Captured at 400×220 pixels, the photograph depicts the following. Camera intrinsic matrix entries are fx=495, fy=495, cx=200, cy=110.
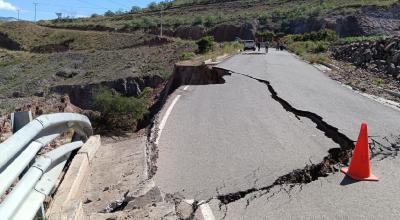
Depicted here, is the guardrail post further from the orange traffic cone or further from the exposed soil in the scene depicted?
the exposed soil

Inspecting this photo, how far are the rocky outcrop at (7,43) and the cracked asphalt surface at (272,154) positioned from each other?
97034 millimetres

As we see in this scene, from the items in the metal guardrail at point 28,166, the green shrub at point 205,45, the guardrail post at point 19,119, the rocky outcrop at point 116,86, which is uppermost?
the green shrub at point 205,45

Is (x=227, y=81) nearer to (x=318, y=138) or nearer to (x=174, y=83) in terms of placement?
(x=174, y=83)

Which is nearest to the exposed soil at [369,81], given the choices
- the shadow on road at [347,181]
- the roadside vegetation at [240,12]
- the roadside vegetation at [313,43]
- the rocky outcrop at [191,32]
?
the shadow on road at [347,181]

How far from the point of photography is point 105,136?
11695 millimetres

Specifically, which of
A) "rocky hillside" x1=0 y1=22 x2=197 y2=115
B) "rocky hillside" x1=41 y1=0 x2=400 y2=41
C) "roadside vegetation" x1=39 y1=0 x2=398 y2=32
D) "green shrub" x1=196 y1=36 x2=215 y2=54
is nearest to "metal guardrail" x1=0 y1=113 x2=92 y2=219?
"rocky hillside" x1=0 y1=22 x2=197 y2=115

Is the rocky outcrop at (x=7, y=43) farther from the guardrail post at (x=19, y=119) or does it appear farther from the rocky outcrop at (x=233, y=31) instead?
the guardrail post at (x=19, y=119)

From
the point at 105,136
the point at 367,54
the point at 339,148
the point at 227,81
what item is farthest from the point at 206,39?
the point at 339,148

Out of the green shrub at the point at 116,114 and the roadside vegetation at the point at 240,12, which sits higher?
the roadside vegetation at the point at 240,12

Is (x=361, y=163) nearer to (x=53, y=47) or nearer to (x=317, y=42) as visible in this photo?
(x=317, y=42)

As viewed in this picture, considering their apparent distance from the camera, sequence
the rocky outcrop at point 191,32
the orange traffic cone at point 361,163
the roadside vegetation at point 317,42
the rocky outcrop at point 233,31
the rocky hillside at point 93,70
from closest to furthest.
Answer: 1. the orange traffic cone at point 361,163
2. the roadside vegetation at point 317,42
3. the rocky hillside at point 93,70
4. the rocky outcrop at point 233,31
5. the rocky outcrop at point 191,32

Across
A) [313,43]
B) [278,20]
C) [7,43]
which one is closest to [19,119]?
[313,43]

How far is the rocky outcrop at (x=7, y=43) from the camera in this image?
103088mm

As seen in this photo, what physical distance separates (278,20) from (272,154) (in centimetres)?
9273
